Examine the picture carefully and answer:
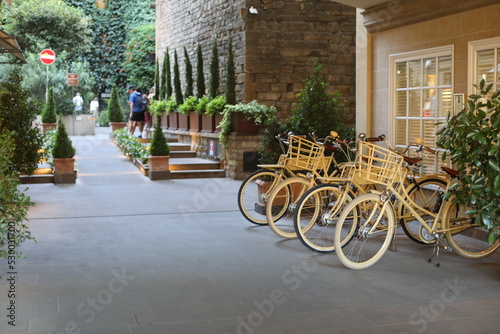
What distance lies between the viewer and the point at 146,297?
5.14 m

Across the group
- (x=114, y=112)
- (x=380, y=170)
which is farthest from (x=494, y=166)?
(x=114, y=112)

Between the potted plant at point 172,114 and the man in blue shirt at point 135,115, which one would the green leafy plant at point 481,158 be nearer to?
the potted plant at point 172,114

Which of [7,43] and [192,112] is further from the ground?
[7,43]

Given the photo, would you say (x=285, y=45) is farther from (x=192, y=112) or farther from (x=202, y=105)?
(x=192, y=112)

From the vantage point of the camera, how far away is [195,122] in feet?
55.7

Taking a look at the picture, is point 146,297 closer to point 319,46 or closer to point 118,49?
point 319,46

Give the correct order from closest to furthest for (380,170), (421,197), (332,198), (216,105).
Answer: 1. (380,170)
2. (421,197)
3. (332,198)
4. (216,105)

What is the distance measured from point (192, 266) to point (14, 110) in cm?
561

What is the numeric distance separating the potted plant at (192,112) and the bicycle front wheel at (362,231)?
10.0m

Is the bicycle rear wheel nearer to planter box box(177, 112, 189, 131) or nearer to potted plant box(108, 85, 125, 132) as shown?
planter box box(177, 112, 189, 131)

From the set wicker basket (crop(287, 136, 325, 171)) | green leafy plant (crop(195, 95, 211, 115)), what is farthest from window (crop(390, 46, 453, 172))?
green leafy plant (crop(195, 95, 211, 115))

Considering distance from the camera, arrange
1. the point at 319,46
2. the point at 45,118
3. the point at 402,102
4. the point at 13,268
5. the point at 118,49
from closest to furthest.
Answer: the point at 13,268 → the point at 402,102 → the point at 319,46 → the point at 45,118 → the point at 118,49

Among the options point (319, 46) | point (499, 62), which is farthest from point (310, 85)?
point (319, 46)

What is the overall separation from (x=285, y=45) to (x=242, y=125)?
6.92ft
